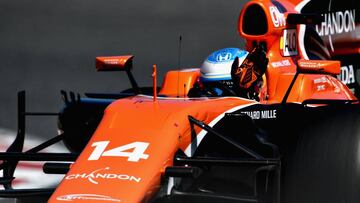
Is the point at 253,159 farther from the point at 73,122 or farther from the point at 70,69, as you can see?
the point at 70,69

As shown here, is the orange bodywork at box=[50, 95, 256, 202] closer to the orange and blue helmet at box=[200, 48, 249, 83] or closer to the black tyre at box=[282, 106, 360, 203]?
the orange and blue helmet at box=[200, 48, 249, 83]

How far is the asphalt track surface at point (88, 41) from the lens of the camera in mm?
9914

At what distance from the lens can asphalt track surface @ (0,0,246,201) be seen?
991 cm

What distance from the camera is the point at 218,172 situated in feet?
19.2

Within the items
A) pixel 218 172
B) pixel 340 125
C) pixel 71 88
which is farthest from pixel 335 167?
pixel 71 88

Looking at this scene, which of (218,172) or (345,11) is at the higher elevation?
(345,11)

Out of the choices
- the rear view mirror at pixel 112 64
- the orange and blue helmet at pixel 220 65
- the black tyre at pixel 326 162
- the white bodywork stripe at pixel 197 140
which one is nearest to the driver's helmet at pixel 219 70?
the orange and blue helmet at pixel 220 65

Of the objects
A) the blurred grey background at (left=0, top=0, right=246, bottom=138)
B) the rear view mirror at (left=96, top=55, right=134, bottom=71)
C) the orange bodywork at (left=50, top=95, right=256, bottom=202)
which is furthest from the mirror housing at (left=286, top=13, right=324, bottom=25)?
the blurred grey background at (left=0, top=0, right=246, bottom=138)

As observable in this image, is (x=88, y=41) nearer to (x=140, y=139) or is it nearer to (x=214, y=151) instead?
(x=214, y=151)

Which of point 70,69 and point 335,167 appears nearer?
point 335,167

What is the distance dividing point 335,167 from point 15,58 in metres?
5.81

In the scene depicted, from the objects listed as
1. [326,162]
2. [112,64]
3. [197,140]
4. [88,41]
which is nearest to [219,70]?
[112,64]

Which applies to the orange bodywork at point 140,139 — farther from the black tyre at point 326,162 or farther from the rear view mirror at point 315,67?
the black tyre at point 326,162

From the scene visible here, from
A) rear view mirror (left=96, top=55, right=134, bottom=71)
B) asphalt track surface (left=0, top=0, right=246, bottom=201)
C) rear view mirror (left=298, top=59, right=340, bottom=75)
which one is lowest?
asphalt track surface (left=0, top=0, right=246, bottom=201)
